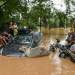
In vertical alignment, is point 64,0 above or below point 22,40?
above

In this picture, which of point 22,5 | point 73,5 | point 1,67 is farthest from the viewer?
point 73,5

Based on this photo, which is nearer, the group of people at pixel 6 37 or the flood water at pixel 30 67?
the flood water at pixel 30 67

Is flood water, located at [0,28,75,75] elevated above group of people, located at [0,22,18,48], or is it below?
below

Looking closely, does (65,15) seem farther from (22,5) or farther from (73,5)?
(22,5)

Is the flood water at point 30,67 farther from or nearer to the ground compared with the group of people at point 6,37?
nearer to the ground

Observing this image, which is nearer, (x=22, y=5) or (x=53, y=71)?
(x=53, y=71)

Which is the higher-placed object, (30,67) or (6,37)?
(6,37)

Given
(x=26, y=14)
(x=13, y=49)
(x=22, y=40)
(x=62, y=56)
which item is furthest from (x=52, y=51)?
(x=26, y=14)

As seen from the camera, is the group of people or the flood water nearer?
the flood water

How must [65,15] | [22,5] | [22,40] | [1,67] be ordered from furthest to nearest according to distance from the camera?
[65,15] → [22,5] → [22,40] → [1,67]

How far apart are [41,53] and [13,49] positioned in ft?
5.25

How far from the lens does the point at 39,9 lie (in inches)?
466

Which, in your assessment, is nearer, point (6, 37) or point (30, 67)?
point (30, 67)

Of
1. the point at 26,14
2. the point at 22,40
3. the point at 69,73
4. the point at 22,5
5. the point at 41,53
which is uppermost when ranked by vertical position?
the point at 22,5
